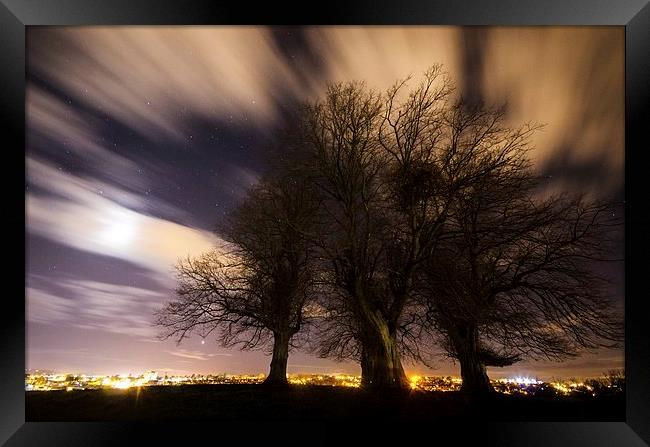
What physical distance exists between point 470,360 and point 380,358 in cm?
116

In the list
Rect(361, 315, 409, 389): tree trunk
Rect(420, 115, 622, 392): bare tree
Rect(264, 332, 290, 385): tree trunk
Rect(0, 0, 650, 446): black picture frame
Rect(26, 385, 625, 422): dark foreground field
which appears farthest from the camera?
Rect(264, 332, 290, 385): tree trunk

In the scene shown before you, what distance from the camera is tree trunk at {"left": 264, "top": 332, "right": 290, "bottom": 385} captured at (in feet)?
23.9

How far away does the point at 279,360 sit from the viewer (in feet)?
25.0

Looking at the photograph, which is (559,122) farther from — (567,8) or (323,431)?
(323,431)

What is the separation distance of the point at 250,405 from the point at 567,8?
5.50 metres

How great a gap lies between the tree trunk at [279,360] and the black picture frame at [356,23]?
55.2 inches

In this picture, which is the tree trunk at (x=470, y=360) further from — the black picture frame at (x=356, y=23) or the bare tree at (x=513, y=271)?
the black picture frame at (x=356, y=23)

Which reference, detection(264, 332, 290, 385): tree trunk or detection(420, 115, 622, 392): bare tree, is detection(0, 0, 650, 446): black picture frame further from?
detection(264, 332, 290, 385): tree trunk

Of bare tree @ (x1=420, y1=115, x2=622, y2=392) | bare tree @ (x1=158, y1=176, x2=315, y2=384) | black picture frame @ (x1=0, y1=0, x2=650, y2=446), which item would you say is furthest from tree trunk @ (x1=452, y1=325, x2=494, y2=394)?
bare tree @ (x1=158, y1=176, x2=315, y2=384)

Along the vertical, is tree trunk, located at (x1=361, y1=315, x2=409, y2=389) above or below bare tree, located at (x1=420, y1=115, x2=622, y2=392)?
below

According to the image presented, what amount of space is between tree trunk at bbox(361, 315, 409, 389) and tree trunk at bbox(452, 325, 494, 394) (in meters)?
0.76

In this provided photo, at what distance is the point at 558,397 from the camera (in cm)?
651

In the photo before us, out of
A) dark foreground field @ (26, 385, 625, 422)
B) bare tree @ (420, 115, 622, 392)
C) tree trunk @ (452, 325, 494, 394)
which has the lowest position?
dark foreground field @ (26, 385, 625, 422)

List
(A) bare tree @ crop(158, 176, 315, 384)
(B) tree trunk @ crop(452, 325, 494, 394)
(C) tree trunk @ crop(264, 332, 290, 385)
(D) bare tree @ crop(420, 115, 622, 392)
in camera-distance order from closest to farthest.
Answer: (D) bare tree @ crop(420, 115, 622, 392) → (B) tree trunk @ crop(452, 325, 494, 394) → (A) bare tree @ crop(158, 176, 315, 384) → (C) tree trunk @ crop(264, 332, 290, 385)
